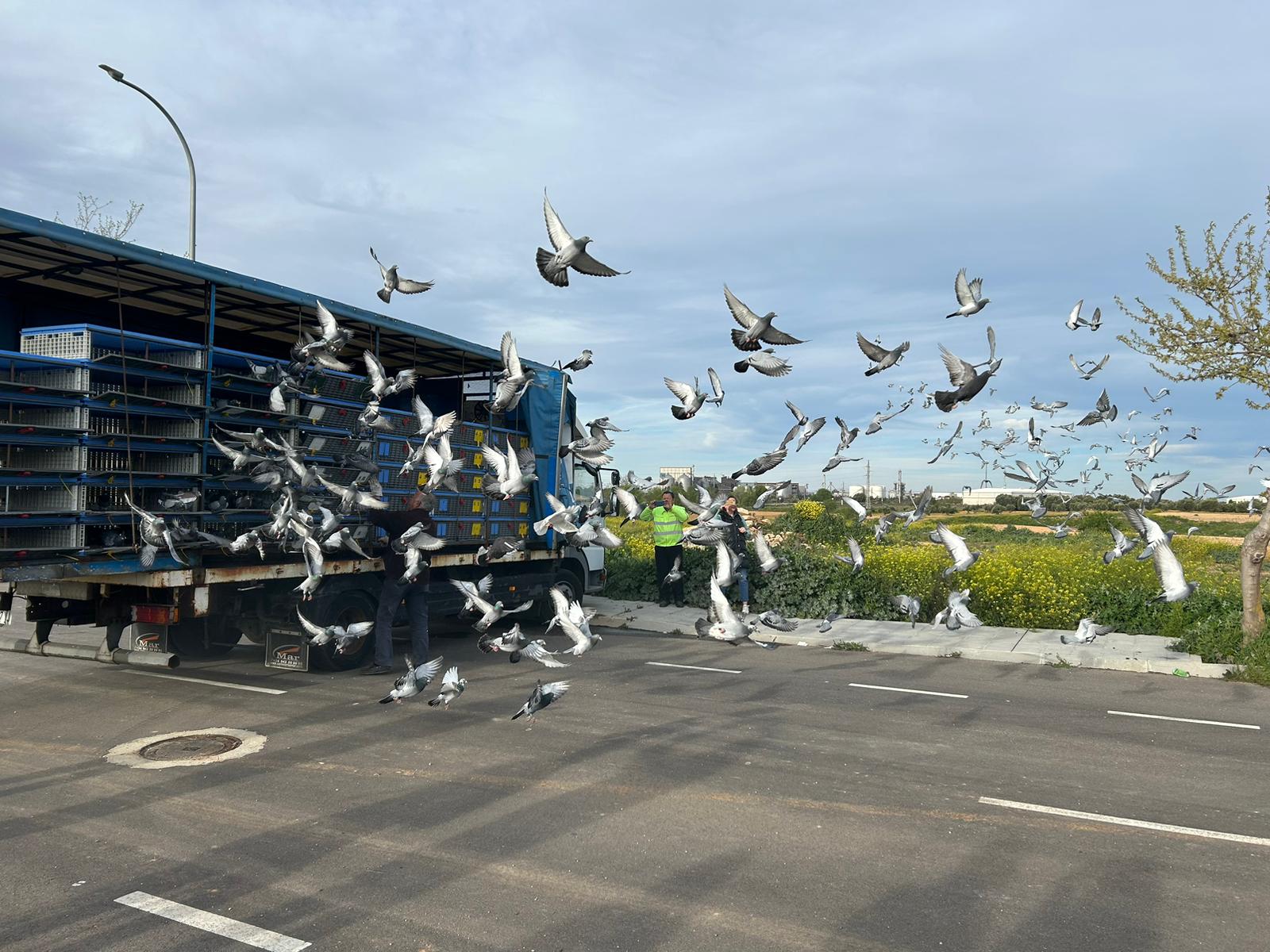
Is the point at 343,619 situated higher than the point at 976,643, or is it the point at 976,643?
the point at 343,619

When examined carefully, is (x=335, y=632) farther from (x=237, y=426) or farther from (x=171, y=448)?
(x=171, y=448)

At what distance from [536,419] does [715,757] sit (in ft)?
24.6

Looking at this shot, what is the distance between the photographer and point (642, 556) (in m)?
19.3

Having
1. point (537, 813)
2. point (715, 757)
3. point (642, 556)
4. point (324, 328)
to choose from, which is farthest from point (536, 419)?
point (537, 813)

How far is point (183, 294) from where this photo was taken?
10.0 meters

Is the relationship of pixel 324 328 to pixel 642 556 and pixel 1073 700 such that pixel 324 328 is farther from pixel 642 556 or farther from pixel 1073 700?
pixel 642 556

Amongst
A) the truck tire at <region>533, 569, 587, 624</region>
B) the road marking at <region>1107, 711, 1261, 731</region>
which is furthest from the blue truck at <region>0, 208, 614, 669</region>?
the road marking at <region>1107, 711, 1261, 731</region>

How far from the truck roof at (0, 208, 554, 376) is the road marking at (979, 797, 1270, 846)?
831 cm

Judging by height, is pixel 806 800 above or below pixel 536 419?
below

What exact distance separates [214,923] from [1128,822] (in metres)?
5.51

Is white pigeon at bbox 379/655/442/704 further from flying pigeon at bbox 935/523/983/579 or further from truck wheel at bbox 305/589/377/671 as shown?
flying pigeon at bbox 935/523/983/579

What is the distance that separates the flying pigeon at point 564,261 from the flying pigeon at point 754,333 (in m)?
1.69

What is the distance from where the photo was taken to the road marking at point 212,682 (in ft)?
31.5

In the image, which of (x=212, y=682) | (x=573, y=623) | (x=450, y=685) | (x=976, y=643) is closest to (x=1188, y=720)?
(x=976, y=643)
